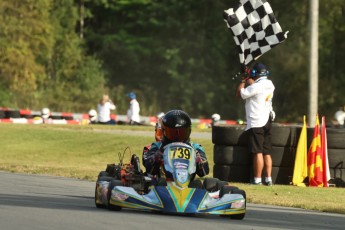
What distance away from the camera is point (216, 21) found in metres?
55.2

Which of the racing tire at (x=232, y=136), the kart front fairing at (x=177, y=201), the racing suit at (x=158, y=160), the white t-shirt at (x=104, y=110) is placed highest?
the white t-shirt at (x=104, y=110)

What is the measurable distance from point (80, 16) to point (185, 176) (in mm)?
46006

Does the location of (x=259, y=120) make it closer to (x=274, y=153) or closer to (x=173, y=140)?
(x=274, y=153)

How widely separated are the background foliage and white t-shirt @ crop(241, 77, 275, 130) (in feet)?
95.5

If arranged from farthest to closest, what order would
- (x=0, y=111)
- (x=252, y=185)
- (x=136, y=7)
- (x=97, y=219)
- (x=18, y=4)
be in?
(x=136, y=7) < (x=18, y=4) < (x=0, y=111) < (x=252, y=185) < (x=97, y=219)

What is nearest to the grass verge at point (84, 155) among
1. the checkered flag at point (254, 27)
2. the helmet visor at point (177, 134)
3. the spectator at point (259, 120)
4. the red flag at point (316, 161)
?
the spectator at point (259, 120)

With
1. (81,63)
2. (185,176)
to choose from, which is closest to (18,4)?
(81,63)

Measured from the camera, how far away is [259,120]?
47.6ft

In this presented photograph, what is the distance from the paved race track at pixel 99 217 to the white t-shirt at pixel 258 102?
A: 2702 millimetres

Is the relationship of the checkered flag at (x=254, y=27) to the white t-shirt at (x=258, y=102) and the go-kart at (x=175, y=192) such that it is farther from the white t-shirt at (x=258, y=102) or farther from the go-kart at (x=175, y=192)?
the go-kart at (x=175, y=192)

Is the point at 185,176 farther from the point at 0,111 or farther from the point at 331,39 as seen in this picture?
the point at 331,39

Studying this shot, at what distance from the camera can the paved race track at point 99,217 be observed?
8.73 meters

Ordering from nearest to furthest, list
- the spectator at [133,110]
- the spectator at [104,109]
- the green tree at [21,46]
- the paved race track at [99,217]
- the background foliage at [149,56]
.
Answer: the paved race track at [99,217] < the spectator at [133,110] < the spectator at [104,109] < the green tree at [21,46] < the background foliage at [149,56]

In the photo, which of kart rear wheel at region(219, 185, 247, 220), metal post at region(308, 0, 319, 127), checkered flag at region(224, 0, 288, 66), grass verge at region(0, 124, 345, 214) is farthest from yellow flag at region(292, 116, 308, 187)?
kart rear wheel at region(219, 185, 247, 220)
